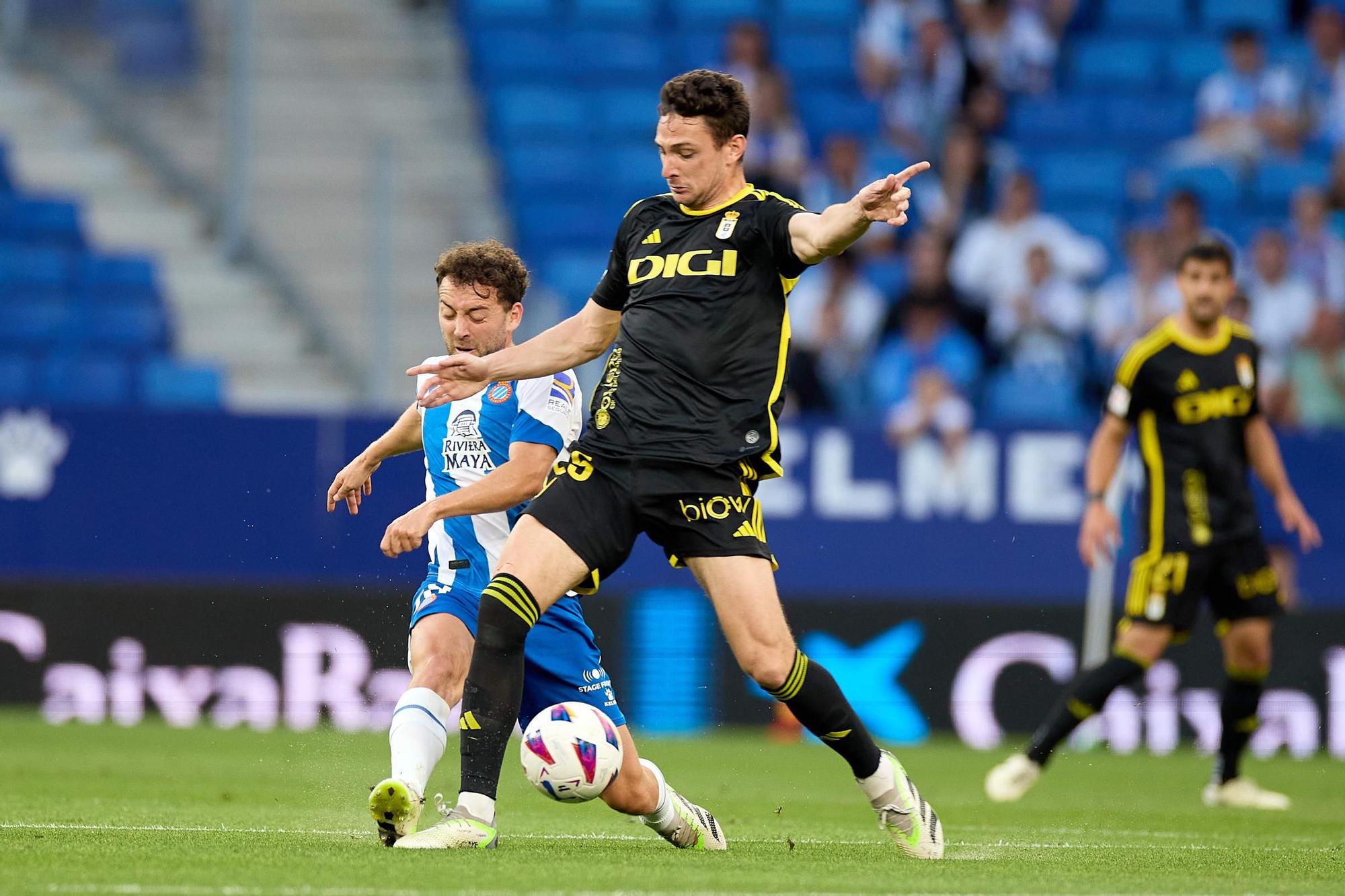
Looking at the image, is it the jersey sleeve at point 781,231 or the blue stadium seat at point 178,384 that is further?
the blue stadium seat at point 178,384

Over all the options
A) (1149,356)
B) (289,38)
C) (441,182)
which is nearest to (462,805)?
(1149,356)

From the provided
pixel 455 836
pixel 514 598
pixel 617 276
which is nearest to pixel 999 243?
pixel 617 276

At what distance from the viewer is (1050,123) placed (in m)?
16.4

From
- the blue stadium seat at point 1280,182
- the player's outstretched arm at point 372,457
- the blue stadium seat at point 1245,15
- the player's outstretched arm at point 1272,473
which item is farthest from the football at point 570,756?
the blue stadium seat at point 1245,15

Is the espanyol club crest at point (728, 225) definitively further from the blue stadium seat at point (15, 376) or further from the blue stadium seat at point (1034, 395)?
the blue stadium seat at point (15, 376)

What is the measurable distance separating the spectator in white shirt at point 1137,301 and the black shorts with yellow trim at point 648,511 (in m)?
8.20

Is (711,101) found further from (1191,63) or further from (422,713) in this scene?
(1191,63)

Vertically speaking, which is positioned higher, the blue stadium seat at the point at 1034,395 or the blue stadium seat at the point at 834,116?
the blue stadium seat at the point at 834,116

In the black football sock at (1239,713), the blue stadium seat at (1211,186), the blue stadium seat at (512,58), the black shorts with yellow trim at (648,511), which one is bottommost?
the black football sock at (1239,713)

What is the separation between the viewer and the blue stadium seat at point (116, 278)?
1377 cm

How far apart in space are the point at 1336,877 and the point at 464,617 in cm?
267

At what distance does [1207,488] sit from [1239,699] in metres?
0.94

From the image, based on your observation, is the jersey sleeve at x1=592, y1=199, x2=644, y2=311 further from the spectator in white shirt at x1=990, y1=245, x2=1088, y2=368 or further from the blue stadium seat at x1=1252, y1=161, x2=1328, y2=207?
the blue stadium seat at x1=1252, y1=161, x2=1328, y2=207

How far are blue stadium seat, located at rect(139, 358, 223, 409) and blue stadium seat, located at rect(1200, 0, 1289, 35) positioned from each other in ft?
29.3
